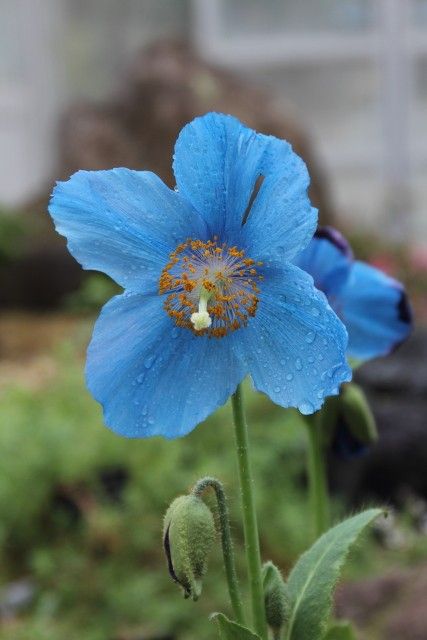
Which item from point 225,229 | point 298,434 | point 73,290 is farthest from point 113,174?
point 73,290

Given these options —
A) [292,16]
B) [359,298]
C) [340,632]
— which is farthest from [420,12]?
[340,632]

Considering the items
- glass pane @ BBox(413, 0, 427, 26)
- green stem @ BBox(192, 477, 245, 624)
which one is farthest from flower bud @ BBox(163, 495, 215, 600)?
glass pane @ BBox(413, 0, 427, 26)

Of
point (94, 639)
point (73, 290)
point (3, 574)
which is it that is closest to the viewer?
point (94, 639)

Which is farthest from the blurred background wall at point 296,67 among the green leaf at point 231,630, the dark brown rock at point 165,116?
the green leaf at point 231,630

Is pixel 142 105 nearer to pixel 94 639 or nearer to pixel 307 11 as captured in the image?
pixel 307 11

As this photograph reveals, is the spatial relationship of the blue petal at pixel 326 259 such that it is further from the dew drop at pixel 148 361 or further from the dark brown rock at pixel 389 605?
the dark brown rock at pixel 389 605

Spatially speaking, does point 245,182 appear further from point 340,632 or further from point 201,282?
point 340,632
